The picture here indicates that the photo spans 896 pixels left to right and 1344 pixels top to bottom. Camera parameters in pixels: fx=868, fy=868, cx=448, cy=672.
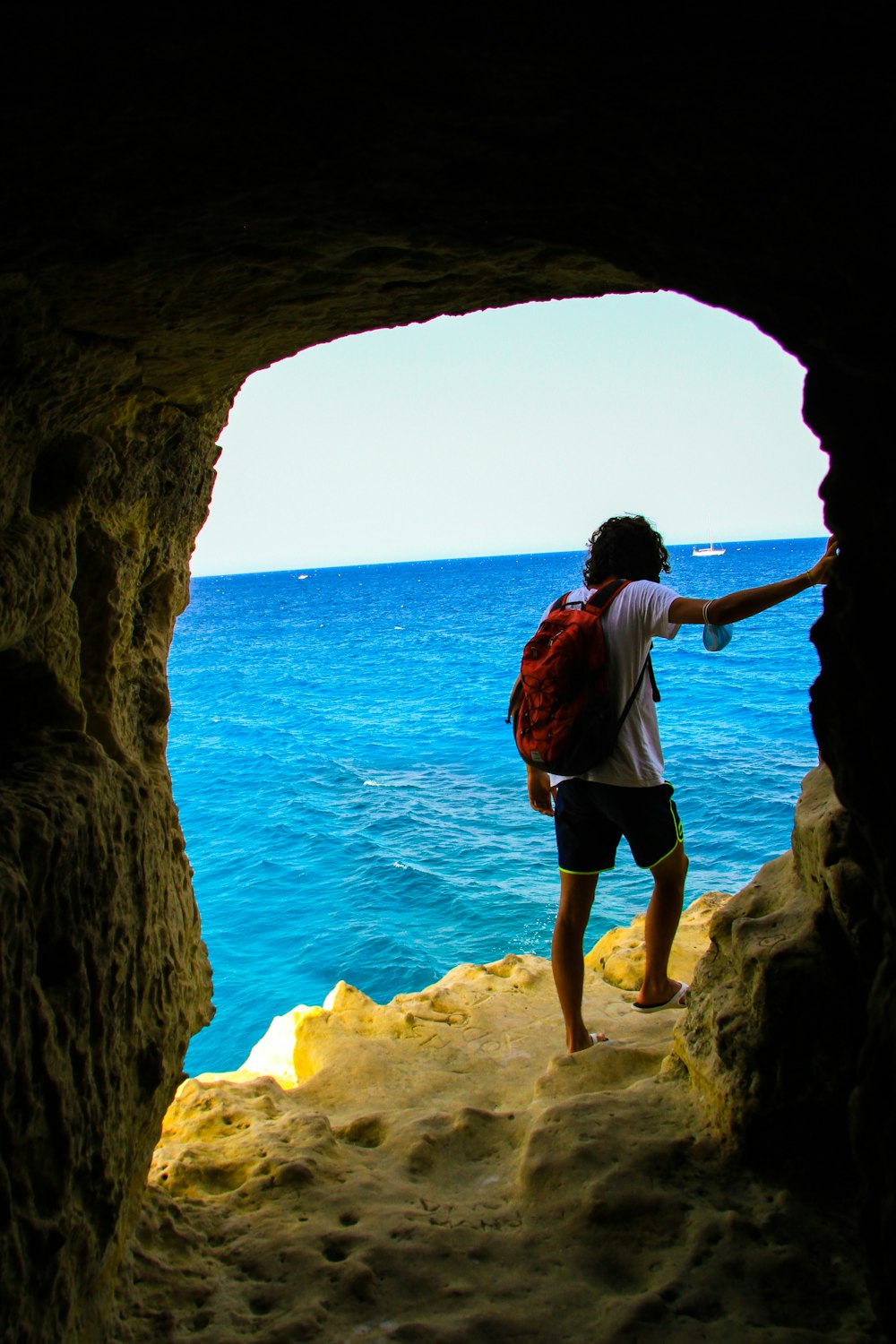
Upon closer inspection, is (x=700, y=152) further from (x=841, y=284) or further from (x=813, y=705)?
(x=813, y=705)

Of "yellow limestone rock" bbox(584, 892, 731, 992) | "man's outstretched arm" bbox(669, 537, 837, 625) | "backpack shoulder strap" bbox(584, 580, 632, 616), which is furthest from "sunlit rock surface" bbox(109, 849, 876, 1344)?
"backpack shoulder strap" bbox(584, 580, 632, 616)

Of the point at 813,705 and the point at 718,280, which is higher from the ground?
the point at 718,280

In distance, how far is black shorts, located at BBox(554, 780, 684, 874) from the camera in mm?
3029

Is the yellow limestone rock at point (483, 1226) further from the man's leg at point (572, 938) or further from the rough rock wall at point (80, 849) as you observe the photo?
the rough rock wall at point (80, 849)

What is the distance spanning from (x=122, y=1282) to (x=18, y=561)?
1.77 metres

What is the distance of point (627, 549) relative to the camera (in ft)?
10.5

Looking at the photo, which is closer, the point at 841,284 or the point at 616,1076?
the point at 841,284

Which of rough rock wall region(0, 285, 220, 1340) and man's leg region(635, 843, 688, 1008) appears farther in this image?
man's leg region(635, 843, 688, 1008)

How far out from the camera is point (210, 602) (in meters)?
78.4

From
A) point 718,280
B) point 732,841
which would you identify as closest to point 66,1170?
point 718,280

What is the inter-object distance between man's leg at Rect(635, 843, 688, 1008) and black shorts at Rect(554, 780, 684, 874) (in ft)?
0.16

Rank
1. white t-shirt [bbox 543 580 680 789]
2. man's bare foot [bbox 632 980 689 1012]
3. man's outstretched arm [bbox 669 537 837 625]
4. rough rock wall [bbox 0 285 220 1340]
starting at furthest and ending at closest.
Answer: man's bare foot [bbox 632 980 689 1012] → white t-shirt [bbox 543 580 680 789] → man's outstretched arm [bbox 669 537 837 625] → rough rock wall [bbox 0 285 220 1340]

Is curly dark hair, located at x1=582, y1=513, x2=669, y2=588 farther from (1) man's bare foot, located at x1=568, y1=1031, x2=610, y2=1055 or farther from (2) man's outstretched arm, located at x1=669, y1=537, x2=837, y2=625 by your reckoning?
(1) man's bare foot, located at x1=568, y1=1031, x2=610, y2=1055

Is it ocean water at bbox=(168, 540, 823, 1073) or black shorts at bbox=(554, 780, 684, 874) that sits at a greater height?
black shorts at bbox=(554, 780, 684, 874)
